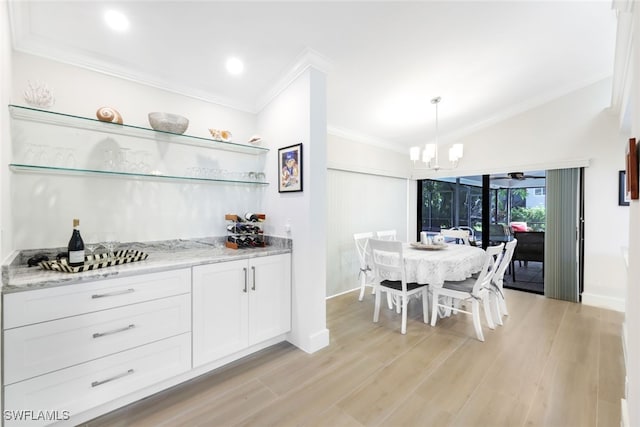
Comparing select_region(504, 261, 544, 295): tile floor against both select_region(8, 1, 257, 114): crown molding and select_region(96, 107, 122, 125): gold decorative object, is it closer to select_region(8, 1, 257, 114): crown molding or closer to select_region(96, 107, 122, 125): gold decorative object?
select_region(8, 1, 257, 114): crown molding

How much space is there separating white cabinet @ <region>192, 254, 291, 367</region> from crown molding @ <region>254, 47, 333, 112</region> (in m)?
1.66

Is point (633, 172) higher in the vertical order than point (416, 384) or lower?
higher

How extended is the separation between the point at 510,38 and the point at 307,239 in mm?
2705

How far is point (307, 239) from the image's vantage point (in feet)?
7.89

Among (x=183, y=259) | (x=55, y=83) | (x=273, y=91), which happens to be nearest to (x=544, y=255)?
(x=273, y=91)

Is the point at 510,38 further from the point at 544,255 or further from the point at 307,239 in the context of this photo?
the point at 544,255

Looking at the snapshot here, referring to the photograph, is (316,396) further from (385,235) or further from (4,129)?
(385,235)

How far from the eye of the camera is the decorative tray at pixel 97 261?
5.27 feet

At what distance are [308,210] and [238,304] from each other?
98 centimetres

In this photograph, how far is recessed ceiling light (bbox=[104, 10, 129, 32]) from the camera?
5.95 feet

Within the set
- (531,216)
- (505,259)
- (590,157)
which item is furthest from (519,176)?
(505,259)

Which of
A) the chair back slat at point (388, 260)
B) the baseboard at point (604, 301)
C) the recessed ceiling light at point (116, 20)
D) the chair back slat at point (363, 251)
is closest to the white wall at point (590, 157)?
the baseboard at point (604, 301)

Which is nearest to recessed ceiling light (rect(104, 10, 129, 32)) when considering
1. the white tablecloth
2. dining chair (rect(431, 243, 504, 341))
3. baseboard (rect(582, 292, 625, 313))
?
the white tablecloth

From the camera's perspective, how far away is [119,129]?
2.18 m
